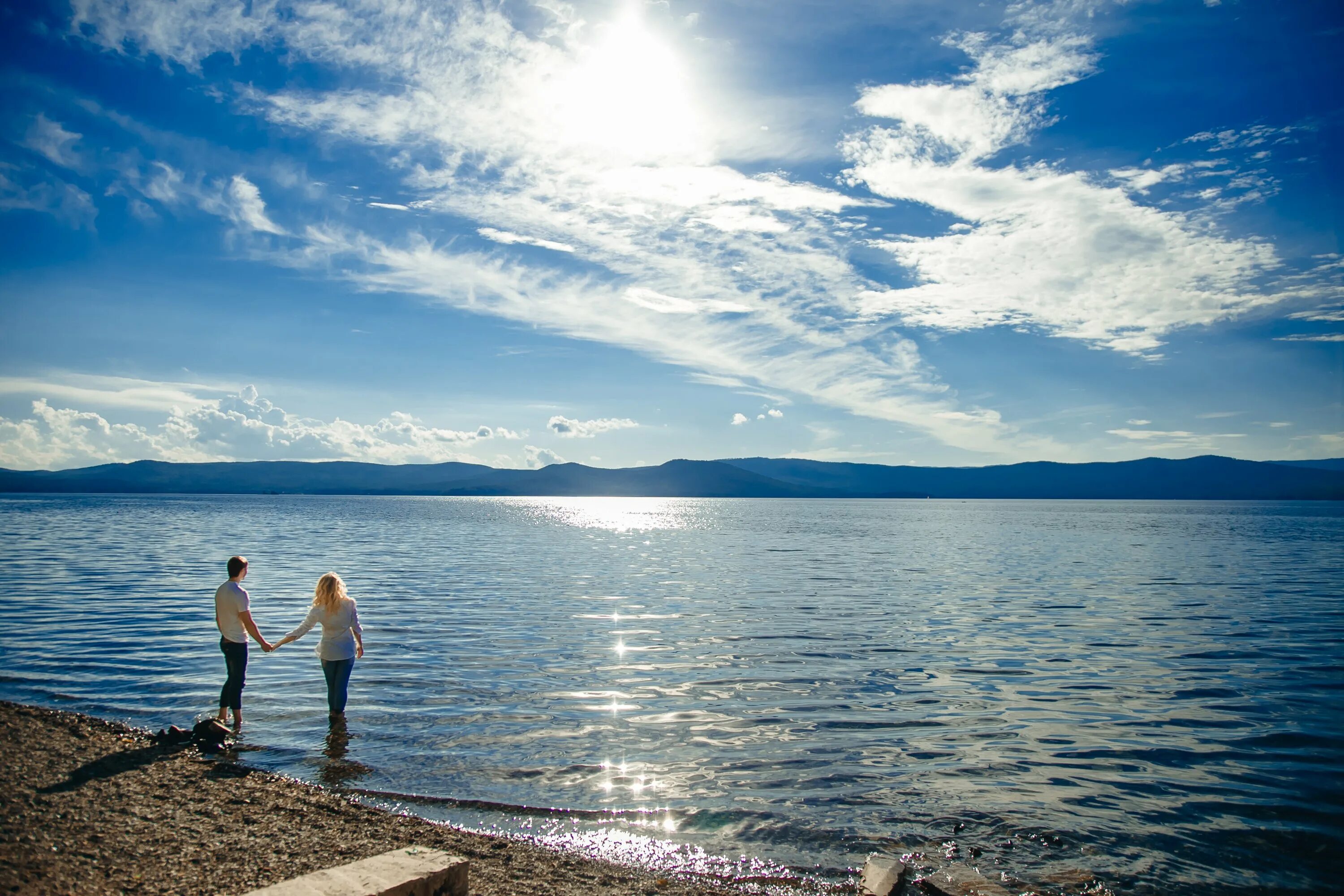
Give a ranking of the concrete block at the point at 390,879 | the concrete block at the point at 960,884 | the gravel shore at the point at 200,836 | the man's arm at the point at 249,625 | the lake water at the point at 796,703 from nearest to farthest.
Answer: the concrete block at the point at 390,879 < the gravel shore at the point at 200,836 < the concrete block at the point at 960,884 < the lake water at the point at 796,703 < the man's arm at the point at 249,625

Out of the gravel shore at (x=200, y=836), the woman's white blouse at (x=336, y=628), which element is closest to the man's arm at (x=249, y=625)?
the woman's white blouse at (x=336, y=628)

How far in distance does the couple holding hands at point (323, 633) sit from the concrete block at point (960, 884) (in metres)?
10.5

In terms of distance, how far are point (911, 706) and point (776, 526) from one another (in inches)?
3852

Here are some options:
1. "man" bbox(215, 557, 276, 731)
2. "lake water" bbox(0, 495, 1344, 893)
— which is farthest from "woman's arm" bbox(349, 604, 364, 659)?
"lake water" bbox(0, 495, 1344, 893)

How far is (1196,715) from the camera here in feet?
52.9

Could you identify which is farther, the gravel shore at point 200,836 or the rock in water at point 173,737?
the rock in water at point 173,737

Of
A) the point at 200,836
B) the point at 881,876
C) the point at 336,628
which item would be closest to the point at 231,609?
the point at 336,628

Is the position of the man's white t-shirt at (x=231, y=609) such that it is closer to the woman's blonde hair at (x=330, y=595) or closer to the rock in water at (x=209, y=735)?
the woman's blonde hair at (x=330, y=595)

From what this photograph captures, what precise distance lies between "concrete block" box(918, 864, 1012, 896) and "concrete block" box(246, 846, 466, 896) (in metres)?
5.36

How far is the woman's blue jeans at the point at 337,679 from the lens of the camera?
47.1 ft

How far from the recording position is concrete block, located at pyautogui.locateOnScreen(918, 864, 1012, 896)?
862cm

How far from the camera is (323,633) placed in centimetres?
1418

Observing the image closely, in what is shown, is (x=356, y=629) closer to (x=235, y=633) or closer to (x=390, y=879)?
(x=235, y=633)

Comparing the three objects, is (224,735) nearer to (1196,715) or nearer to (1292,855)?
(1292,855)
